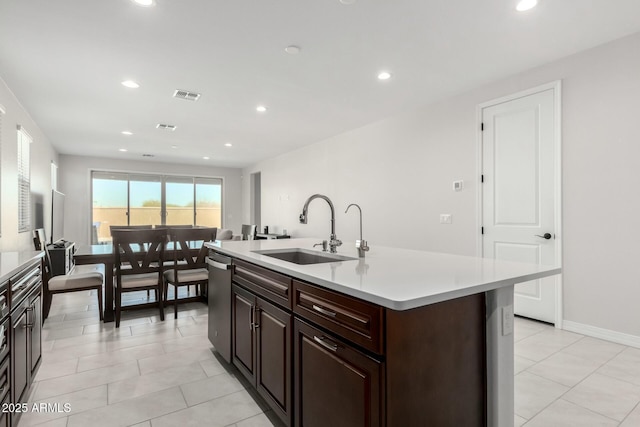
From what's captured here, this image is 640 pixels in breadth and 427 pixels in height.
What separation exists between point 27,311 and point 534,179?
4.11 meters

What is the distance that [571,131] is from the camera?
9.84ft

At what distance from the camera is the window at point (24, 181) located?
4.05m

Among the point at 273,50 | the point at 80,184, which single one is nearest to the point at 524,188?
the point at 273,50

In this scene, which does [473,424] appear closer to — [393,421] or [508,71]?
[393,421]

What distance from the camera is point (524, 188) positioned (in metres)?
3.33

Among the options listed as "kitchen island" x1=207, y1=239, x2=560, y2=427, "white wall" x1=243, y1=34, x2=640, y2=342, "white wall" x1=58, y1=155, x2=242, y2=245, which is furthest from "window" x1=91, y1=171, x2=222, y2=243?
"kitchen island" x1=207, y1=239, x2=560, y2=427

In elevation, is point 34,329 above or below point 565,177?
below

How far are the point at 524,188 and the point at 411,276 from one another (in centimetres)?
266

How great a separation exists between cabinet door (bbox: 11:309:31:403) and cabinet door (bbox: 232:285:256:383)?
1070 millimetres

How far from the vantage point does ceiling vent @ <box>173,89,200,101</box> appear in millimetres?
3756

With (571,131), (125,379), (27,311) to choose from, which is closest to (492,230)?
(571,131)

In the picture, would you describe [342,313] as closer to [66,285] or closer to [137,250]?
[137,250]

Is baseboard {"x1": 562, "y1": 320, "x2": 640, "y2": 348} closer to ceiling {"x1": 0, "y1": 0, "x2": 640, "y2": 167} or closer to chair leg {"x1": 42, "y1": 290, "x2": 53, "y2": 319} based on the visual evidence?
ceiling {"x1": 0, "y1": 0, "x2": 640, "y2": 167}

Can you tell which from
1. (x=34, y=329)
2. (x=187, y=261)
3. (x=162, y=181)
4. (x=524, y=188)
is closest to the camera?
(x=34, y=329)
